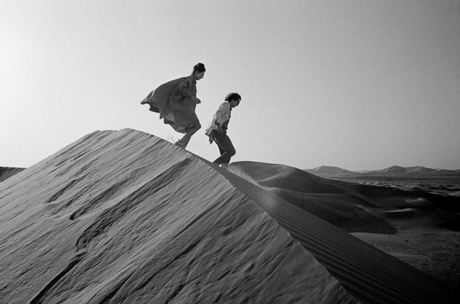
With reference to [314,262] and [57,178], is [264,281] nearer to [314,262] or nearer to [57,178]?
[314,262]

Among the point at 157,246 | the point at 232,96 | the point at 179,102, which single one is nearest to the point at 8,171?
the point at 179,102

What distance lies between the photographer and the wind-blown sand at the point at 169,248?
1.03 meters

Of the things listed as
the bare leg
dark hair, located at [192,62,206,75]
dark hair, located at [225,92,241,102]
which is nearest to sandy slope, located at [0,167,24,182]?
the bare leg

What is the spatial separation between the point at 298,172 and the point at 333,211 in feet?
12.7

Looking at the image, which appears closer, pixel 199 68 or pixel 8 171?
pixel 199 68

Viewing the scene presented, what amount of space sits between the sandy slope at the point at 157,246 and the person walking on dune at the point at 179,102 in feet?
9.35

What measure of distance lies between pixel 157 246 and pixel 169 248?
7 cm

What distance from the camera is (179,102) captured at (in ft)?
18.3

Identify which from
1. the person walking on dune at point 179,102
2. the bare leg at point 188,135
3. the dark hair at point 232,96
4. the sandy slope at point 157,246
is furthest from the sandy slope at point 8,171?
the sandy slope at point 157,246

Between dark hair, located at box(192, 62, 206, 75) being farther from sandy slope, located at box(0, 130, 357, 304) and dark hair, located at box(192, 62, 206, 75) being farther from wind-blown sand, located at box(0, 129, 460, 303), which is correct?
sandy slope, located at box(0, 130, 357, 304)

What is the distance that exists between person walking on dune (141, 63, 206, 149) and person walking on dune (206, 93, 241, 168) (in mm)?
439

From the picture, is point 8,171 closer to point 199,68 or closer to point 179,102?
point 179,102

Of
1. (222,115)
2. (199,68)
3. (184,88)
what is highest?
(199,68)

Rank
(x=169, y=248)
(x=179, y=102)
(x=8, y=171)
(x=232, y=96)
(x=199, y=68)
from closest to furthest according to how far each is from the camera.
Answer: (x=169, y=248) → (x=232, y=96) → (x=199, y=68) → (x=179, y=102) → (x=8, y=171)
